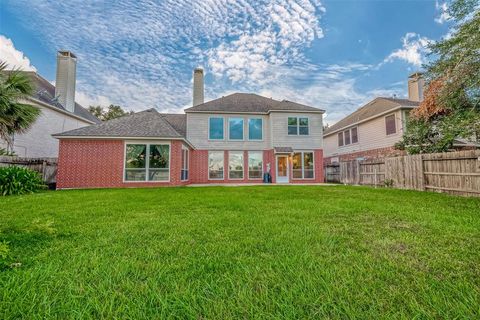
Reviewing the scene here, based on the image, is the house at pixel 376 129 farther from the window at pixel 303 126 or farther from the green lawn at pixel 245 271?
the green lawn at pixel 245 271

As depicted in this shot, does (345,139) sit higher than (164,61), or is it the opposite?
(164,61)

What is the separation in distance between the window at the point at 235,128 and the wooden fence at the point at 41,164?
34.0ft

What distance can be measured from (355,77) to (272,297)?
18.5 metres

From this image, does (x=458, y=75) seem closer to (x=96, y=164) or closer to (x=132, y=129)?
(x=132, y=129)

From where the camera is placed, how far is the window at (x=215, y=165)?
50.3 feet

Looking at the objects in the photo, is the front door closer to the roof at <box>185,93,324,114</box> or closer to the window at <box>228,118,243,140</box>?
the window at <box>228,118,243,140</box>

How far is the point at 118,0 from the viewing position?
363 inches

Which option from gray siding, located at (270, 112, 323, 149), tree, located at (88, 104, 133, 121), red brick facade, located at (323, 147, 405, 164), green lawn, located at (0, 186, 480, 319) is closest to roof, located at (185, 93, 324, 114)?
gray siding, located at (270, 112, 323, 149)

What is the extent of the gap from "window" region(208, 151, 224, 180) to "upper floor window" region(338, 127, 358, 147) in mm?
11637

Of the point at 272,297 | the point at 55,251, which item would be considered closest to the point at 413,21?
the point at 272,297

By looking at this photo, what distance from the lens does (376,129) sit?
1655 cm

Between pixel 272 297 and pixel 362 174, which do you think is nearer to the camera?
pixel 272 297

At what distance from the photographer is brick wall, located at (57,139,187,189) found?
37.8ft

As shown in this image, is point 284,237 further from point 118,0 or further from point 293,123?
point 293,123
